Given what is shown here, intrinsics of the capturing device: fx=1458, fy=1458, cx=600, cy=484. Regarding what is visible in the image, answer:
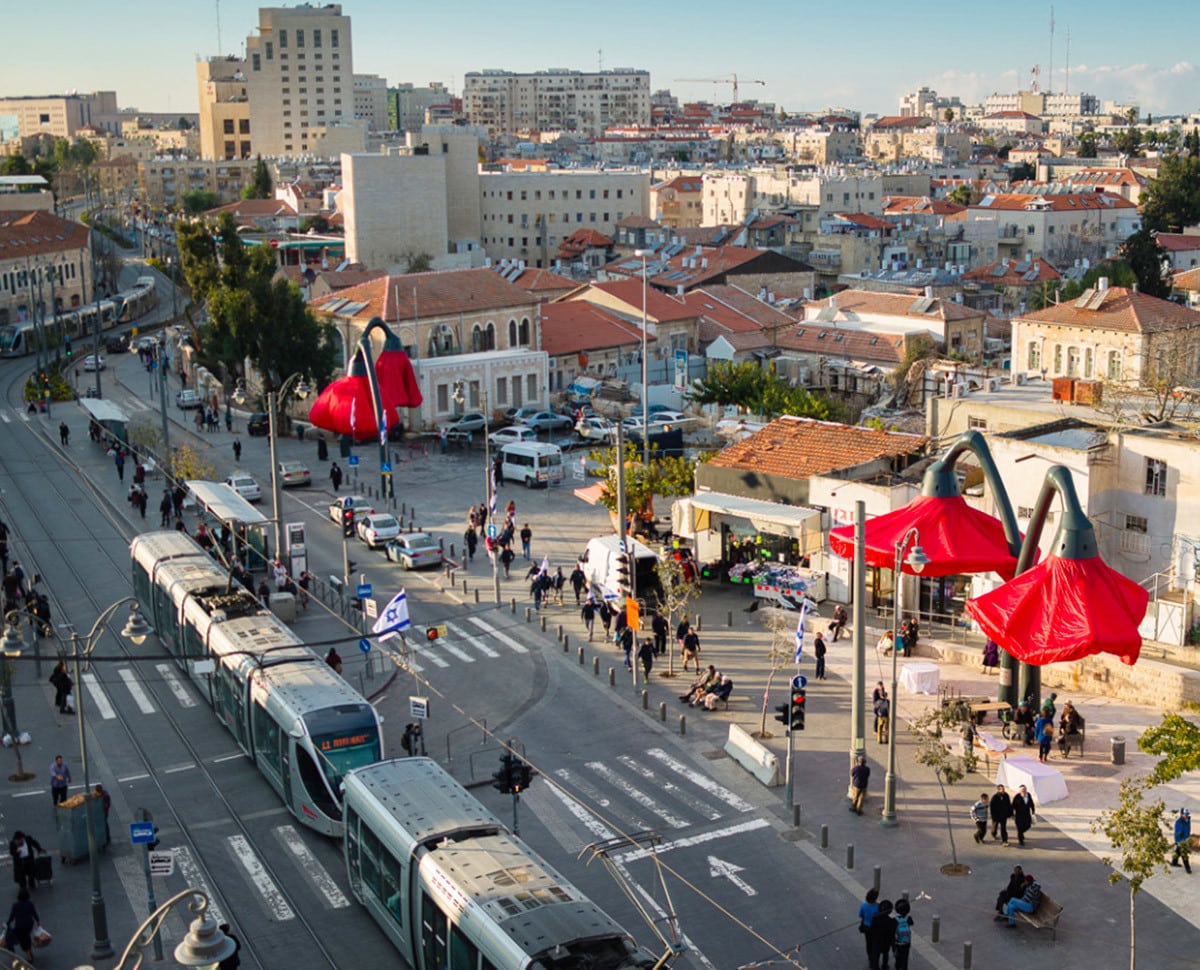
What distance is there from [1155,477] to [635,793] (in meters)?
16.4

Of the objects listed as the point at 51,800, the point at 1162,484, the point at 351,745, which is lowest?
the point at 51,800

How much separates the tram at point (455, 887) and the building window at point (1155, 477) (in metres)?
21.2

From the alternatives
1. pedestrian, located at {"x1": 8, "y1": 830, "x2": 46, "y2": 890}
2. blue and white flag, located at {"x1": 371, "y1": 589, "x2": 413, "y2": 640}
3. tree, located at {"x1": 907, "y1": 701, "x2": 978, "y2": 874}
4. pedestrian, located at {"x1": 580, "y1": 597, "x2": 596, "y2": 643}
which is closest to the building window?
tree, located at {"x1": 907, "y1": 701, "x2": 978, "y2": 874}

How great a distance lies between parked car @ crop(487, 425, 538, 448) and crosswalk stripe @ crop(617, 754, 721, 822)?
3314 cm

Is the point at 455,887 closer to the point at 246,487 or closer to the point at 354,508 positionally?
the point at 354,508

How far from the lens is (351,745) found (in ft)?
83.0

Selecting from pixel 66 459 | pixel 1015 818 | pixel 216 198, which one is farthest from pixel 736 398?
pixel 216 198

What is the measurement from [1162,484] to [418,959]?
23.3m

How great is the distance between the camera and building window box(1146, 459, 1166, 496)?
35688 millimetres

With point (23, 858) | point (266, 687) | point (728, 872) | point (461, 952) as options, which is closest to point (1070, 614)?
point (728, 872)

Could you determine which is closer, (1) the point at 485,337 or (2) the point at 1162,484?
(2) the point at 1162,484

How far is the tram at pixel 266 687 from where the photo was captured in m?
25.3

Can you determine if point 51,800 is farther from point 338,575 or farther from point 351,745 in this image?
point 338,575

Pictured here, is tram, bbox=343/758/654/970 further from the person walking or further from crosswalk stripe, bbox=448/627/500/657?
the person walking
